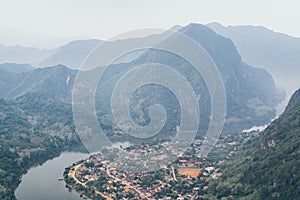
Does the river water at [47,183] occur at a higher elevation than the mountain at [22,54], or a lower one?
higher

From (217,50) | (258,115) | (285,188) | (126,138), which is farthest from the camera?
(217,50)

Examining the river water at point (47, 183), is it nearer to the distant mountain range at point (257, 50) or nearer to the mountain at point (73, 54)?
the distant mountain range at point (257, 50)

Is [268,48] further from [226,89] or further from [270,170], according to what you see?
[270,170]

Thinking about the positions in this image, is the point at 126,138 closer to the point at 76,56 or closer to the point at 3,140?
the point at 3,140

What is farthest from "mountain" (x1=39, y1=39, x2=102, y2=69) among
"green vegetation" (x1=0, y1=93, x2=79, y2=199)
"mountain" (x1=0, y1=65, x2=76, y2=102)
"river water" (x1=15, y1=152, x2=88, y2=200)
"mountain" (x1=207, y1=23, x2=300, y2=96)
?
"river water" (x1=15, y1=152, x2=88, y2=200)

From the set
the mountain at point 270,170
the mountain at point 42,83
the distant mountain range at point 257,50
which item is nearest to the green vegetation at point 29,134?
the mountain at point 42,83

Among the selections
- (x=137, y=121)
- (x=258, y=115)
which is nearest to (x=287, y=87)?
(x=258, y=115)
